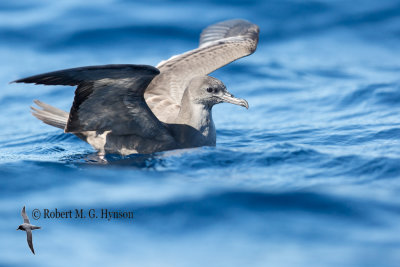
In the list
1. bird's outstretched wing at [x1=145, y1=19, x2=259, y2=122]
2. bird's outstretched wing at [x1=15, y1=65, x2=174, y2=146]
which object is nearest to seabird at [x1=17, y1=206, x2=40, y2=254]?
bird's outstretched wing at [x1=15, y1=65, x2=174, y2=146]

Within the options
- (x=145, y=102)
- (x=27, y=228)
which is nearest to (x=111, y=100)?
(x=145, y=102)

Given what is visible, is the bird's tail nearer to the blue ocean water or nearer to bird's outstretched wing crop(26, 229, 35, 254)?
the blue ocean water

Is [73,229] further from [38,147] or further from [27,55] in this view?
[27,55]

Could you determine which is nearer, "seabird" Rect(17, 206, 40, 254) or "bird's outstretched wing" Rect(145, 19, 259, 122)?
"seabird" Rect(17, 206, 40, 254)

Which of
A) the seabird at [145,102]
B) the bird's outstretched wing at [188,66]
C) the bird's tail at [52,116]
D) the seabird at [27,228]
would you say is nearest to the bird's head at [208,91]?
the seabird at [145,102]

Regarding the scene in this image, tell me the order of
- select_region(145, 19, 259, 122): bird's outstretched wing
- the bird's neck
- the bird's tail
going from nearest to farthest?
the bird's neck < the bird's tail < select_region(145, 19, 259, 122): bird's outstretched wing

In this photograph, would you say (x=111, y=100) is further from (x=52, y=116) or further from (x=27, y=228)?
(x=27, y=228)

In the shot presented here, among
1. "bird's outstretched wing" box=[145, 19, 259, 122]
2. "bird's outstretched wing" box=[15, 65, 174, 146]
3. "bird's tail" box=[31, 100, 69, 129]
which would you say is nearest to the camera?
"bird's outstretched wing" box=[15, 65, 174, 146]
